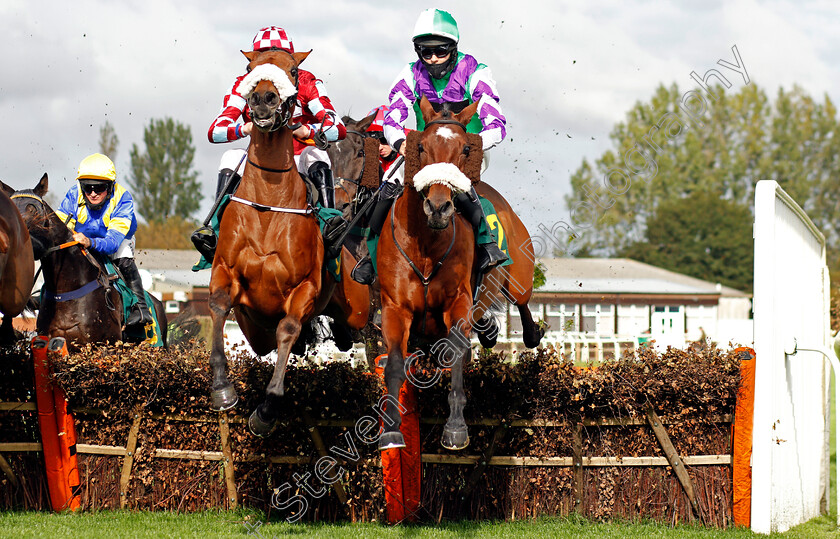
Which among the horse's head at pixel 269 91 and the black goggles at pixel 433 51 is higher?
the black goggles at pixel 433 51

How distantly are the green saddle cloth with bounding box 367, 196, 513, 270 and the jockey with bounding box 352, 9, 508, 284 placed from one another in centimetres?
4

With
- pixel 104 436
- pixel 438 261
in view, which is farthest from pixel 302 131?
pixel 104 436

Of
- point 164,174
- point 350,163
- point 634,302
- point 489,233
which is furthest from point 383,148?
point 164,174

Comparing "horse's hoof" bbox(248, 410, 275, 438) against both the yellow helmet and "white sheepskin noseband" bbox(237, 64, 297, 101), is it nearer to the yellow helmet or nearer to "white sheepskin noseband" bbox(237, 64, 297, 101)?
"white sheepskin noseband" bbox(237, 64, 297, 101)

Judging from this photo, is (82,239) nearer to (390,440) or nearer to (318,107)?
(318,107)

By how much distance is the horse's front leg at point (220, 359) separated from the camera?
5664 millimetres

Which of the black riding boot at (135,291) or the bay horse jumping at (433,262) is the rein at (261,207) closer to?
the bay horse jumping at (433,262)

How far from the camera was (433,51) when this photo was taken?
21.8ft

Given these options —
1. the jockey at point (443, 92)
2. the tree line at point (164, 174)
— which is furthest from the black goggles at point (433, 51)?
the tree line at point (164, 174)

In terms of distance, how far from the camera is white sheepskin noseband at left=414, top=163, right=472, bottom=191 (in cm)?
520

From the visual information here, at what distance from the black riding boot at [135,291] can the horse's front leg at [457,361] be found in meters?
4.02

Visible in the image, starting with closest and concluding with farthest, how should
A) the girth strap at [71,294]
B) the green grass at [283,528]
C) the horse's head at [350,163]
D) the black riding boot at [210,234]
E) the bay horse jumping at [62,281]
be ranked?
1. the green grass at [283,528]
2. the black riding boot at [210,234]
3. the bay horse jumping at [62,281]
4. the girth strap at [71,294]
5. the horse's head at [350,163]

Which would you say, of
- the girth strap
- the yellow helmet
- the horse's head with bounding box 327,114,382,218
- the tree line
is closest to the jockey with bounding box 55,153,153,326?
the yellow helmet

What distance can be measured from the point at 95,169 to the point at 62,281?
1.19 meters
